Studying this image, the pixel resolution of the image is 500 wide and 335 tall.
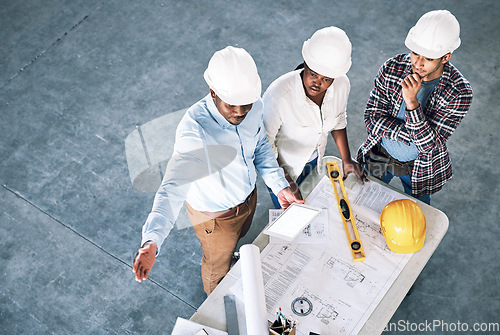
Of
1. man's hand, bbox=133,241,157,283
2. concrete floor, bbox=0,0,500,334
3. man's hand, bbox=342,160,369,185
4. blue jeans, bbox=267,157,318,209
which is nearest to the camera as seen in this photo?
man's hand, bbox=133,241,157,283

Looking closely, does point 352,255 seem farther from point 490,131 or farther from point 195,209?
point 490,131

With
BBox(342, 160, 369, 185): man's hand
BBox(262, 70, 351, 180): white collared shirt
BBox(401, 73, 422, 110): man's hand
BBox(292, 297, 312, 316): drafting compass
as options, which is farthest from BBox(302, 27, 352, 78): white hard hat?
BBox(292, 297, 312, 316): drafting compass

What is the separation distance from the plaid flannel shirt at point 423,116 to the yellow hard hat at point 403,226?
30cm

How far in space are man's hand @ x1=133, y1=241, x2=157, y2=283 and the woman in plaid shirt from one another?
126 centimetres

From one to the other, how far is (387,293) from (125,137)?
8.25 ft

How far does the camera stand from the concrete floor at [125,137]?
3.17 meters

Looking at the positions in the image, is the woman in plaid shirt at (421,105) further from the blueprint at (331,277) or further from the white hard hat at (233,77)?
the white hard hat at (233,77)

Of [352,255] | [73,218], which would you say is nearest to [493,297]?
[352,255]

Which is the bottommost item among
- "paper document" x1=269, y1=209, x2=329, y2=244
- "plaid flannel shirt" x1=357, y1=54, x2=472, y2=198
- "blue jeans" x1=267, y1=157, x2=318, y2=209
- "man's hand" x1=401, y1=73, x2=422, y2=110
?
"blue jeans" x1=267, y1=157, x2=318, y2=209

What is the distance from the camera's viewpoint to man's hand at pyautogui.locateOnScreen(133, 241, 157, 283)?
192 centimetres

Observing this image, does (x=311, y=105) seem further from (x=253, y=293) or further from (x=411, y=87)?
(x=253, y=293)

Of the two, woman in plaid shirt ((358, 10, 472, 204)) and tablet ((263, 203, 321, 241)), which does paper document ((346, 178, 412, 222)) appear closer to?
woman in plaid shirt ((358, 10, 472, 204))

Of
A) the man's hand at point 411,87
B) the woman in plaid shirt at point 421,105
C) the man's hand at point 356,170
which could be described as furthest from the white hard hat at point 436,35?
the man's hand at point 356,170

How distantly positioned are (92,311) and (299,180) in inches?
60.0
